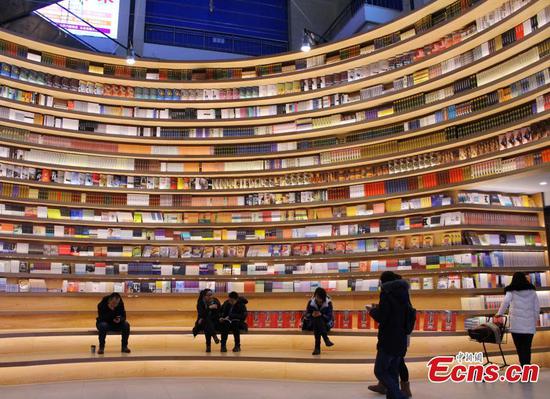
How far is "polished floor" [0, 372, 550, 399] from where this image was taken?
4.57 metres

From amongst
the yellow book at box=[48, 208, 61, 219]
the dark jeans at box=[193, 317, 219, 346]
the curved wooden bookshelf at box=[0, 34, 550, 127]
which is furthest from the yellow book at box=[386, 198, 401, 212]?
the yellow book at box=[48, 208, 61, 219]

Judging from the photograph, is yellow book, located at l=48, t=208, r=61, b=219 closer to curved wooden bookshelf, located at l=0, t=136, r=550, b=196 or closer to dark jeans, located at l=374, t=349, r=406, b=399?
curved wooden bookshelf, located at l=0, t=136, r=550, b=196

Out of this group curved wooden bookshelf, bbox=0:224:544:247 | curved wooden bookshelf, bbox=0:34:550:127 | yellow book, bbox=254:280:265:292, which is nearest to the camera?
curved wooden bookshelf, bbox=0:34:550:127

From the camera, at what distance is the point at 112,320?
6273 mm

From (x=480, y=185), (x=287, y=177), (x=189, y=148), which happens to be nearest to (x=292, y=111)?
(x=287, y=177)

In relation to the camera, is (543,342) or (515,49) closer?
(515,49)

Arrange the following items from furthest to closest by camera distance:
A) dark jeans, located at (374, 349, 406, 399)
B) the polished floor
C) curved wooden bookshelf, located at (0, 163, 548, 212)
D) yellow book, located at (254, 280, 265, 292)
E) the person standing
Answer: yellow book, located at (254, 280, 265, 292) → curved wooden bookshelf, located at (0, 163, 548, 212) → the person standing → the polished floor → dark jeans, located at (374, 349, 406, 399)

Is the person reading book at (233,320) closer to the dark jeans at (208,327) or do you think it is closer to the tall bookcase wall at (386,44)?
the dark jeans at (208,327)

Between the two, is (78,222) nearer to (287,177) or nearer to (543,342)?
(287,177)

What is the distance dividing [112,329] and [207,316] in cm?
117

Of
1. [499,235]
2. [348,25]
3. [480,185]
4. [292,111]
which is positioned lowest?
[499,235]

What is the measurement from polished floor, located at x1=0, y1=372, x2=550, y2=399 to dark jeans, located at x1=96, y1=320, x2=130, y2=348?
2.17 ft

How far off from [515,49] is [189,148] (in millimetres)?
4989

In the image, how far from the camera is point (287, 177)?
8102mm
